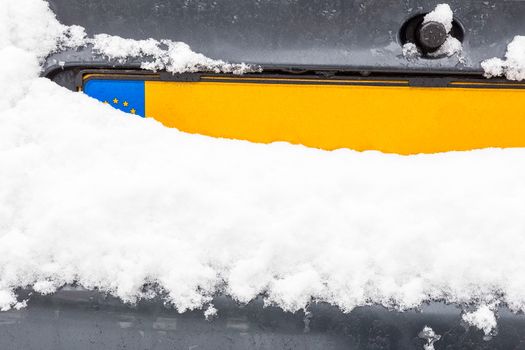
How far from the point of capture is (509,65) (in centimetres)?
162

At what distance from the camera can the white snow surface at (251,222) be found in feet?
4.38

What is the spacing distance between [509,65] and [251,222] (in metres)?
0.76

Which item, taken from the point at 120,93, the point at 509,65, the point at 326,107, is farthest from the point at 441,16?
the point at 120,93

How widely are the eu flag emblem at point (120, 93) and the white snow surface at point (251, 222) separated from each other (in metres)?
0.11

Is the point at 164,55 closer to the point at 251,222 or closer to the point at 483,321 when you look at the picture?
the point at 251,222

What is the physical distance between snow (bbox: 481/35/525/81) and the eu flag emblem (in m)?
0.84

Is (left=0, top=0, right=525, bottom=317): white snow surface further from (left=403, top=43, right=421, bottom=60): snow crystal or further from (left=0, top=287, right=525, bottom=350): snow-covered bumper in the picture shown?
(left=403, top=43, right=421, bottom=60): snow crystal

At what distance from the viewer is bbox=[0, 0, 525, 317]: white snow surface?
1.33 metres

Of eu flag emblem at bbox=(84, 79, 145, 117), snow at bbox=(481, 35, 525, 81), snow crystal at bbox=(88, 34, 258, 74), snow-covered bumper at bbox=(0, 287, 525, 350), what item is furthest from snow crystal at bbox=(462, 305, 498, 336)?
eu flag emblem at bbox=(84, 79, 145, 117)

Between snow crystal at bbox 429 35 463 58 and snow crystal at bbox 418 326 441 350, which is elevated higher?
snow crystal at bbox 429 35 463 58

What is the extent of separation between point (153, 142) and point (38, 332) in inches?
19.4

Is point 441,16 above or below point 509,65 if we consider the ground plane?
above

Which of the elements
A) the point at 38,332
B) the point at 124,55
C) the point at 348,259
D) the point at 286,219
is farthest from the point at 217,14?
the point at 38,332

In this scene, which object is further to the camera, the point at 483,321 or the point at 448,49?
the point at 448,49
